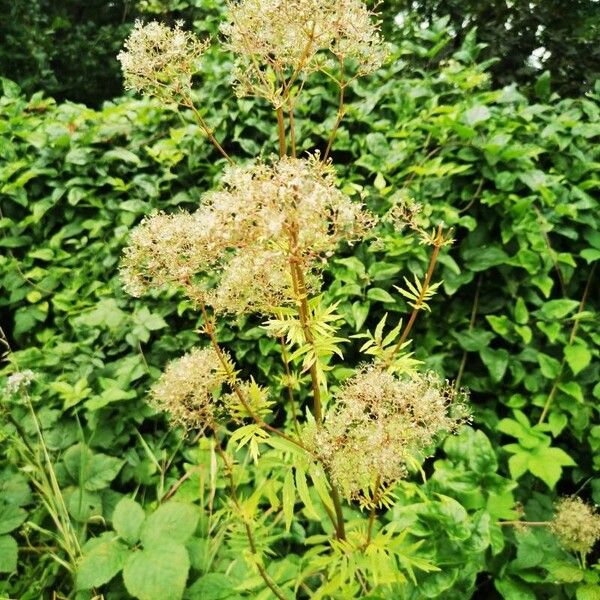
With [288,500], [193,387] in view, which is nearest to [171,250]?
[193,387]

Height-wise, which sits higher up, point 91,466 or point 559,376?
point 559,376

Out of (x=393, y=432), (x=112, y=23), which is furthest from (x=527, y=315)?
(x=112, y=23)

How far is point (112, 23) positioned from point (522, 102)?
823cm

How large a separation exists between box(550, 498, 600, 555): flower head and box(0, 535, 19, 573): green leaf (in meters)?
2.27

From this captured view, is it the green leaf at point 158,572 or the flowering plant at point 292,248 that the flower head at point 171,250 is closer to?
the flowering plant at point 292,248

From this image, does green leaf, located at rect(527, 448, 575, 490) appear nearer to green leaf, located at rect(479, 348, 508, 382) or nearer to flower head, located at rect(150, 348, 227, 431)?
green leaf, located at rect(479, 348, 508, 382)

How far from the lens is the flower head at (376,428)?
4.33ft

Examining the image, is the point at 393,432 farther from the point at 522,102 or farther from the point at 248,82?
the point at 522,102

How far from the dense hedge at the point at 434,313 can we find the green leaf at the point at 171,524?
0.21 metres

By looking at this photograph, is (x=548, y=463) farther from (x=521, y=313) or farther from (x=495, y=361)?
(x=521, y=313)

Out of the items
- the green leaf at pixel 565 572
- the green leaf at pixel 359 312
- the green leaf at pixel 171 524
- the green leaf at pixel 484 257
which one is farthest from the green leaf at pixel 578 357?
the green leaf at pixel 171 524

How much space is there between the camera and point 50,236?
3.67m

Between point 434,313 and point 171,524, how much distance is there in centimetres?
156

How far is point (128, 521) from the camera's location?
235 cm
